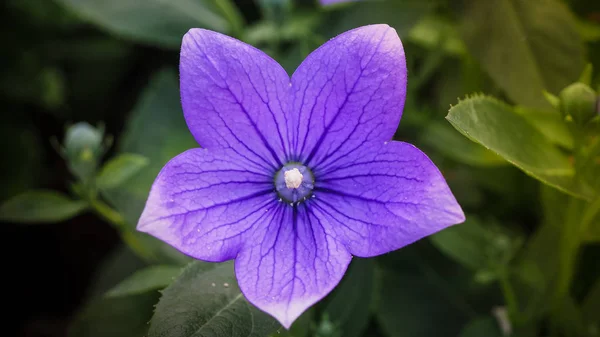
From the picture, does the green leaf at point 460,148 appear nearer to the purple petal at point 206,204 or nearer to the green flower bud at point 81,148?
the purple petal at point 206,204

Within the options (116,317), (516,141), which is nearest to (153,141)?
(116,317)

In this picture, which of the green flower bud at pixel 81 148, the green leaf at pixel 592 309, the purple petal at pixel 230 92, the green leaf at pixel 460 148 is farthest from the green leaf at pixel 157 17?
the green leaf at pixel 592 309

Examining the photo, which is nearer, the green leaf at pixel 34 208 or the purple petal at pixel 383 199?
the purple petal at pixel 383 199

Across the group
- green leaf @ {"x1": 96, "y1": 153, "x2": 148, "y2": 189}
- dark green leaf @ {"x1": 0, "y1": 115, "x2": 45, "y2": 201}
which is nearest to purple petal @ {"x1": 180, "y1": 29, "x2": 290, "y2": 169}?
green leaf @ {"x1": 96, "y1": 153, "x2": 148, "y2": 189}

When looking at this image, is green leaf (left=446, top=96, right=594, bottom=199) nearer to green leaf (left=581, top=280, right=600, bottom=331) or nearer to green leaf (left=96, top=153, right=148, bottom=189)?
green leaf (left=581, top=280, right=600, bottom=331)

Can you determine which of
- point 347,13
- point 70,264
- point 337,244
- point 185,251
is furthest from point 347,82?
point 70,264

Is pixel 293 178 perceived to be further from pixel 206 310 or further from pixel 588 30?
pixel 588 30
